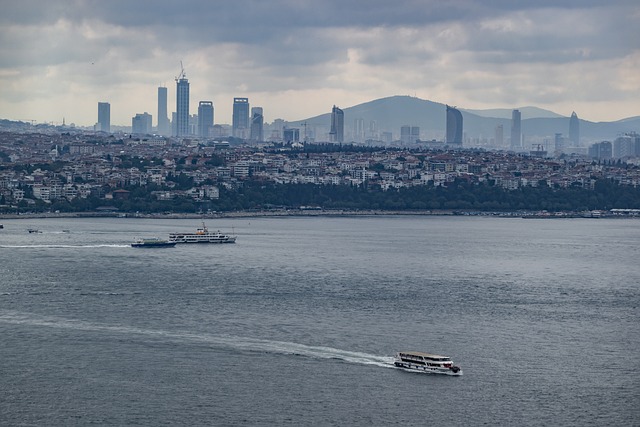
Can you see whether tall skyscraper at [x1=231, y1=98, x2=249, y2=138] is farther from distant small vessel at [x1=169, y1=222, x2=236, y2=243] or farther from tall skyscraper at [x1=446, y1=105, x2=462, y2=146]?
distant small vessel at [x1=169, y1=222, x2=236, y2=243]

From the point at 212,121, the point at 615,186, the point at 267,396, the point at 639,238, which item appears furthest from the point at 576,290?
the point at 212,121

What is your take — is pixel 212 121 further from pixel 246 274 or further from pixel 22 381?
pixel 22 381

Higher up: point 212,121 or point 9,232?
point 212,121

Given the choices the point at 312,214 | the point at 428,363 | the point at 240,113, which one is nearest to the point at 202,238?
the point at 312,214

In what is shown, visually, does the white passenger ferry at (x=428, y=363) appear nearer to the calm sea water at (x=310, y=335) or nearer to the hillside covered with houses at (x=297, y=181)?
the calm sea water at (x=310, y=335)

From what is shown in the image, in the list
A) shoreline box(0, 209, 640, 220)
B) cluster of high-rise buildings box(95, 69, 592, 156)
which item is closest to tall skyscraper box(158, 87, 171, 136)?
cluster of high-rise buildings box(95, 69, 592, 156)

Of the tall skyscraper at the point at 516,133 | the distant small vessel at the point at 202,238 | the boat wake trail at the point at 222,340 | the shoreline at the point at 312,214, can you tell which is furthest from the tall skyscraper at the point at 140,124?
the boat wake trail at the point at 222,340
